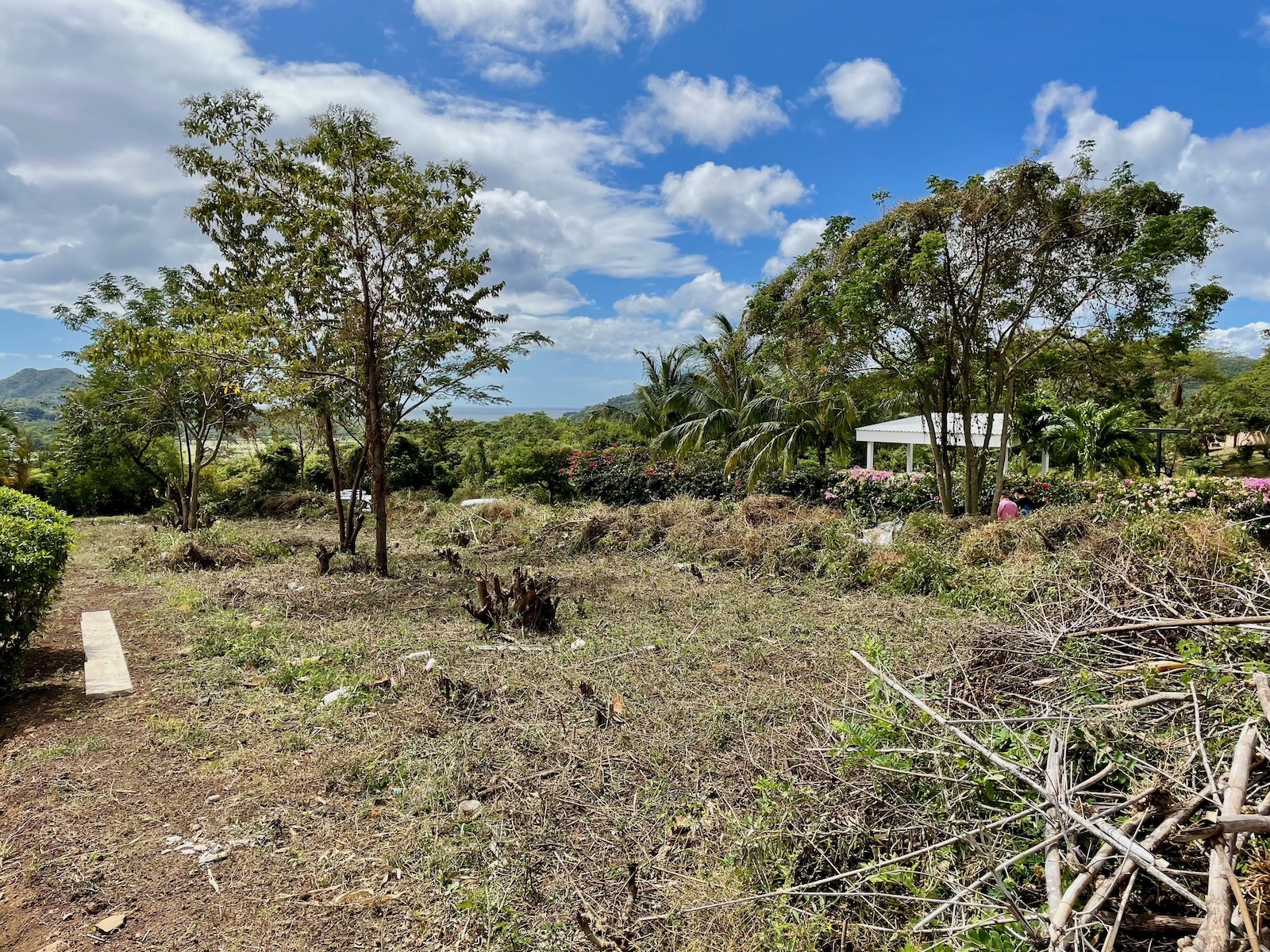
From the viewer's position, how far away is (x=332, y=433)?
937 centimetres

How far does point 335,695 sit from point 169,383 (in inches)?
366

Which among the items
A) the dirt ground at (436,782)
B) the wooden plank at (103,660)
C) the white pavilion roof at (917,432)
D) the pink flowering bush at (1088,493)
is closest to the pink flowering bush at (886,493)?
the pink flowering bush at (1088,493)

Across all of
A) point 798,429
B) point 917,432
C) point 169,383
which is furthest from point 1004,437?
point 169,383

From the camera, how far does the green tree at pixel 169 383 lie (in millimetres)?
7289

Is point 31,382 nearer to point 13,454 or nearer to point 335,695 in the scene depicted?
point 13,454

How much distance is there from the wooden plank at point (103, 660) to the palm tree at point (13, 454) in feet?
33.3

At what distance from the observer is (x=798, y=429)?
12969 mm

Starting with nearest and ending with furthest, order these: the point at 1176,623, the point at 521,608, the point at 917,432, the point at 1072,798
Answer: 1. the point at 1072,798
2. the point at 1176,623
3. the point at 521,608
4. the point at 917,432

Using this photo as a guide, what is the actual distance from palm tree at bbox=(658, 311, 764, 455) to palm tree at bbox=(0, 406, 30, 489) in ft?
46.6

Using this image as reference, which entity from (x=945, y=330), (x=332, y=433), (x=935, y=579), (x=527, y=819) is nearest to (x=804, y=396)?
(x=945, y=330)

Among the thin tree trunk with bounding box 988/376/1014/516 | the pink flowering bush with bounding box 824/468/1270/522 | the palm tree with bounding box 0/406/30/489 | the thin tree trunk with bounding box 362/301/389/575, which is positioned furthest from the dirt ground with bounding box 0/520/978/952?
the palm tree with bounding box 0/406/30/489

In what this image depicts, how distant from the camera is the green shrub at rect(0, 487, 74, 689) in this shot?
4.16m

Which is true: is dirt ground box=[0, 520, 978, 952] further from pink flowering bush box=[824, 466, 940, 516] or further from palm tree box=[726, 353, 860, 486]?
palm tree box=[726, 353, 860, 486]

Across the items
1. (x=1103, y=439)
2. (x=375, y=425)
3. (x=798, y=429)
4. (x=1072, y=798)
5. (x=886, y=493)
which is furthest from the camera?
(x=798, y=429)
